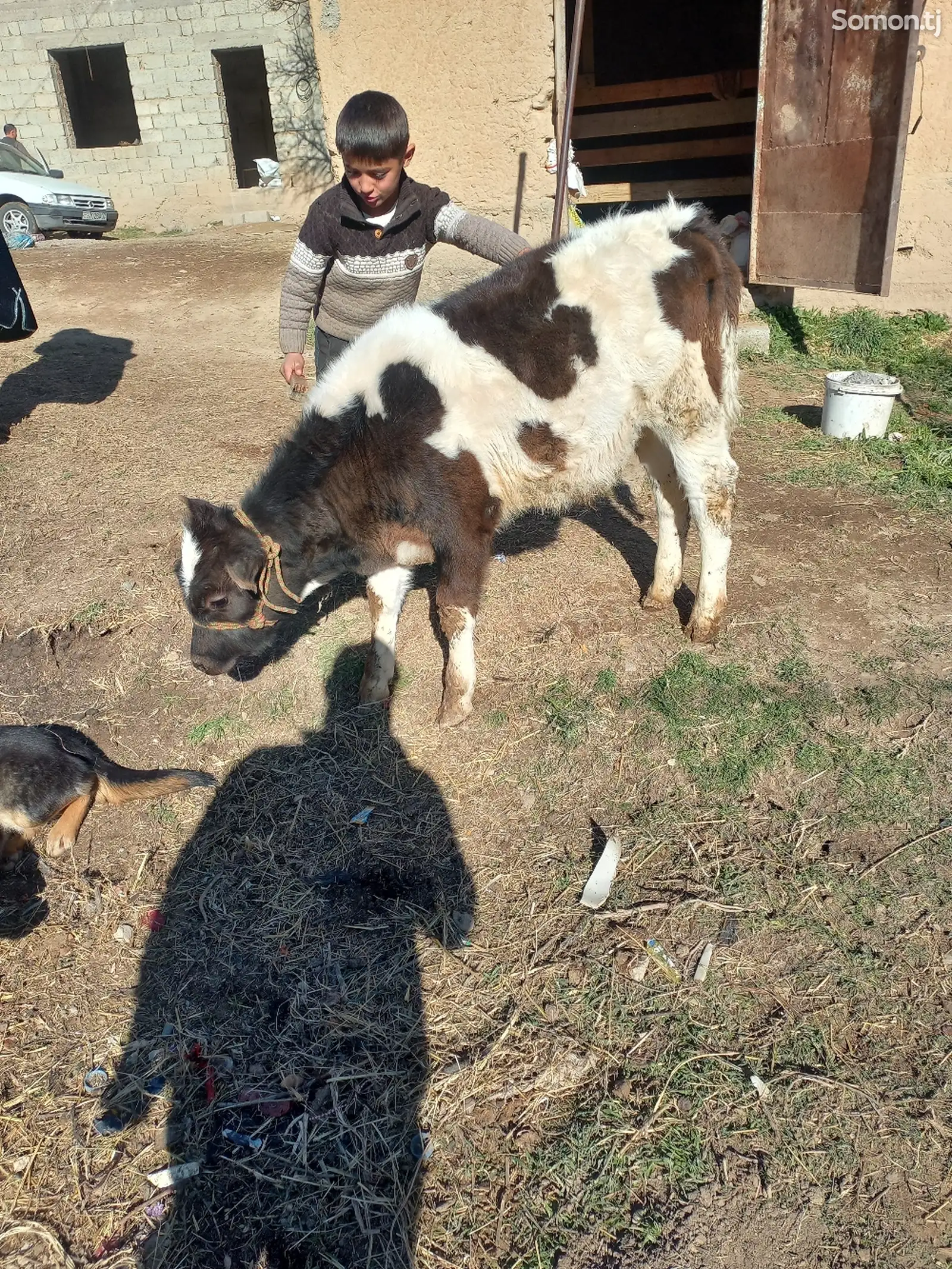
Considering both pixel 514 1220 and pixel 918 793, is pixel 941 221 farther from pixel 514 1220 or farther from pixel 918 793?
pixel 514 1220

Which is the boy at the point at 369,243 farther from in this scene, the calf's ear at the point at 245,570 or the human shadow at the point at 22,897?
the human shadow at the point at 22,897

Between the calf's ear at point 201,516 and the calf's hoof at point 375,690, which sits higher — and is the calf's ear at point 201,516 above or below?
above

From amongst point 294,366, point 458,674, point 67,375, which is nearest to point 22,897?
point 458,674

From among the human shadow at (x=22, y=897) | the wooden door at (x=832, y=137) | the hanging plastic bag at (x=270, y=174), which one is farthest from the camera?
the hanging plastic bag at (x=270, y=174)

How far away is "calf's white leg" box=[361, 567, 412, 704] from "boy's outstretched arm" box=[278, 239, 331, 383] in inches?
42.1

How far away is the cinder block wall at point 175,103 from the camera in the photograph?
1717 cm

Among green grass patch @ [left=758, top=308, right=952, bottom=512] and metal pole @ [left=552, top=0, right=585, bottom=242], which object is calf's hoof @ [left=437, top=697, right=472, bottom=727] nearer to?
green grass patch @ [left=758, top=308, right=952, bottom=512]

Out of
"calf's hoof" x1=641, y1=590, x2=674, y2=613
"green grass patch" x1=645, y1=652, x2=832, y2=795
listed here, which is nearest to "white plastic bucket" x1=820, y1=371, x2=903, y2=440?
"calf's hoof" x1=641, y1=590, x2=674, y2=613

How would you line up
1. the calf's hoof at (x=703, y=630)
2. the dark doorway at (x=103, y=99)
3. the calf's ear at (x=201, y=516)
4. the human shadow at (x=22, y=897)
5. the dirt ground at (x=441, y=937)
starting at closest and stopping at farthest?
the dirt ground at (x=441, y=937) < the human shadow at (x=22, y=897) < the calf's ear at (x=201, y=516) < the calf's hoof at (x=703, y=630) < the dark doorway at (x=103, y=99)

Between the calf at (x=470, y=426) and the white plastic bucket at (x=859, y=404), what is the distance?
2.69 metres

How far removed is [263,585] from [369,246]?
1.82 metres

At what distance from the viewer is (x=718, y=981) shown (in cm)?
284

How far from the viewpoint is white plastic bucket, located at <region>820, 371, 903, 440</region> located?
6.36m

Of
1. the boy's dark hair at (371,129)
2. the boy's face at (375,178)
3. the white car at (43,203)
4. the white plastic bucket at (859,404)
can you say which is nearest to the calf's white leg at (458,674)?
the boy's face at (375,178)
